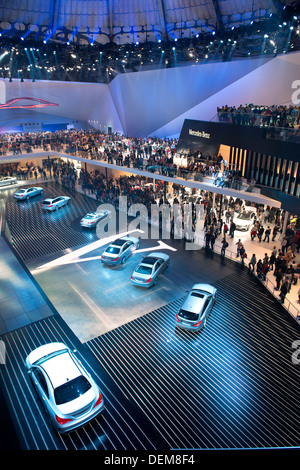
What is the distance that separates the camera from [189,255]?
16.0 m

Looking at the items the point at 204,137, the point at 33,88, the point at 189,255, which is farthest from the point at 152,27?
the point at 189,255

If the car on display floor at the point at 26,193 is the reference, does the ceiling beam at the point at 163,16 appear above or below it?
above

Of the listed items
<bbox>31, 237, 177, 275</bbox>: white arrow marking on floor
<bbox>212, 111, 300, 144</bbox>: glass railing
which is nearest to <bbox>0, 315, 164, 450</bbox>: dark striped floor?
<bbox>31, 237, 177, 275</bbox>: white arrow marking on floor

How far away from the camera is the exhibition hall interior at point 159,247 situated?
7699 mm

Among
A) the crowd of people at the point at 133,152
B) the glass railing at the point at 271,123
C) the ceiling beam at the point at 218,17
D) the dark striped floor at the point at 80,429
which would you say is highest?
the ceiling beam at the point at 218,17

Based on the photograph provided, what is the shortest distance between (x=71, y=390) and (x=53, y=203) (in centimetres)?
1671

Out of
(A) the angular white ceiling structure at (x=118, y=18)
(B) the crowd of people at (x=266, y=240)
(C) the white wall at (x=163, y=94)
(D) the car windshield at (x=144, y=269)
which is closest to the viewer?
(B) the crowd of people at (x=266, y=240)

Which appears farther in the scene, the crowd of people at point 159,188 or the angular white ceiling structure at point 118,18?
the angular white ceiling structure at point 118,18

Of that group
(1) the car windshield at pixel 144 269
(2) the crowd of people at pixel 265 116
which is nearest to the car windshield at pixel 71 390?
(1) the car windshield at pixel 144 269

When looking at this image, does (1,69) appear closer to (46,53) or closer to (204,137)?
(46,53)

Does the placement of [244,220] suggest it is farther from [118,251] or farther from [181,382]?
[181,382]

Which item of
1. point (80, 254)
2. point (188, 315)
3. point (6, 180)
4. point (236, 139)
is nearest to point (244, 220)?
point (236, 139)

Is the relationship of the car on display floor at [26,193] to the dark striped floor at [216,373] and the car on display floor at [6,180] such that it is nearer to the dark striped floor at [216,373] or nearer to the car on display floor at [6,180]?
the car on display floor at [6,180]

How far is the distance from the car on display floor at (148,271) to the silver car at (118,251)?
1.69m
